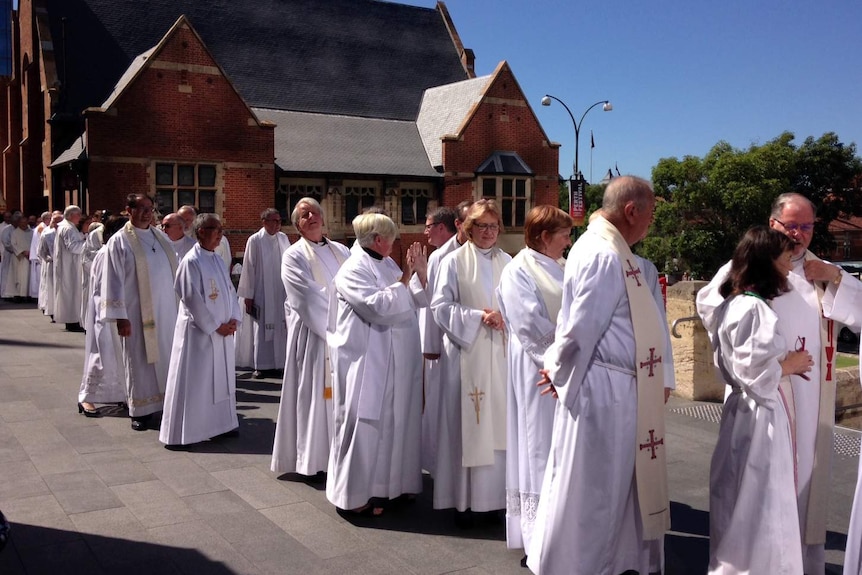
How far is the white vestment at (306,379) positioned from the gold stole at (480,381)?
1.16m

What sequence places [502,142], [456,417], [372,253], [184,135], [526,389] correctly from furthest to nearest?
[502,142]
[184,135]
[372,253]
[456,417]
[526,389]

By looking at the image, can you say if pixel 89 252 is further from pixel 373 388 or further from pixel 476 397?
→ pixel 476 397

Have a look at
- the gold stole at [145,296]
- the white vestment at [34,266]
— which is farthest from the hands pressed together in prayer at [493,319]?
the white vestment at [34,266]

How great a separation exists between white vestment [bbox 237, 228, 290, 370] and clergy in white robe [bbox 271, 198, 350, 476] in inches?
165

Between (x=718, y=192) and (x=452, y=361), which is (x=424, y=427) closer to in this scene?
(x=452, y=361)

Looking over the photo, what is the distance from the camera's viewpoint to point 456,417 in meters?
5.14

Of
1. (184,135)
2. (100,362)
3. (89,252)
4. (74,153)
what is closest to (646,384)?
(100,362)

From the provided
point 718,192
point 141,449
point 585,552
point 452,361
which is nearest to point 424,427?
point 452,361

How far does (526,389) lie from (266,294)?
6521mm

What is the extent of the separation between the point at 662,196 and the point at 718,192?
380 cm

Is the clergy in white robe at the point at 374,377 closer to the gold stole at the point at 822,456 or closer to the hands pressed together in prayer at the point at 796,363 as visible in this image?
the hands pressed together in prayer at the point at 796,363

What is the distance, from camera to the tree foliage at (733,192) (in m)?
41.7

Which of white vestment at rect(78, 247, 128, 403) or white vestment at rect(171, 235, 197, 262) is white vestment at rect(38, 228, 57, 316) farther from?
white vestment at rect(78, 247, 128, 403)

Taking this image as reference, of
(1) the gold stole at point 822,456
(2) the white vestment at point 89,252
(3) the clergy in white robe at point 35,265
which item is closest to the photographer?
(1) the gold stole at point 822,456
